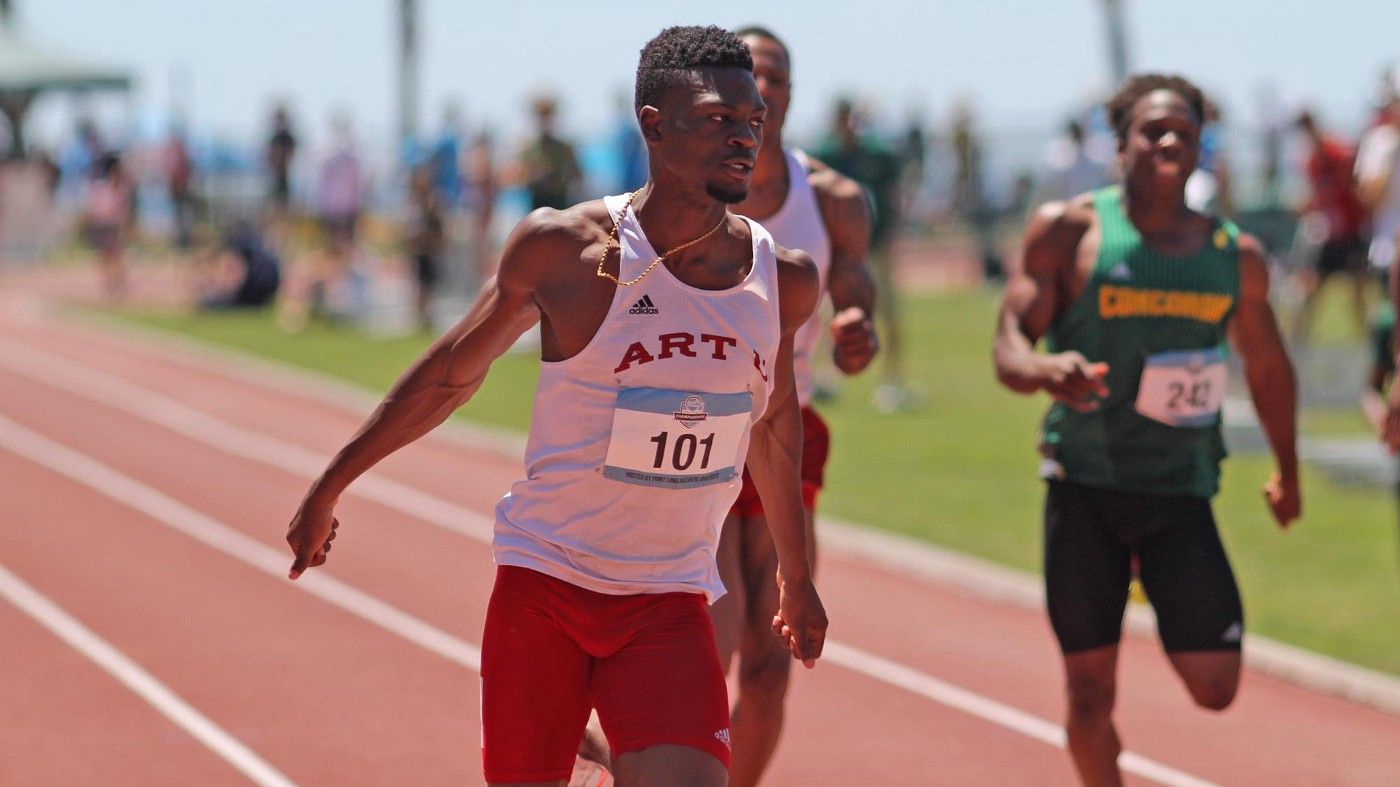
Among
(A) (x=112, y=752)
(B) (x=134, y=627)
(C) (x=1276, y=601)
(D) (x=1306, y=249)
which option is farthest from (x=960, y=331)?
(A) (x=112, y=752)

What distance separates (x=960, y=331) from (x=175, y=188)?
1391cm

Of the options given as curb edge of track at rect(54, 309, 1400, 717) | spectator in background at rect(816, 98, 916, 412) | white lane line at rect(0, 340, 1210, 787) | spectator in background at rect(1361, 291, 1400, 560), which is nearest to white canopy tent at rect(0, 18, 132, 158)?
white lane line at rect(0, 340, 1210, 787)

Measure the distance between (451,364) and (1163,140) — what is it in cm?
241

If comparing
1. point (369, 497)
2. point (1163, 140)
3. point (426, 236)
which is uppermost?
point (1163, 140)

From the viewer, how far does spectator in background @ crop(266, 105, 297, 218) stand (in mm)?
27547

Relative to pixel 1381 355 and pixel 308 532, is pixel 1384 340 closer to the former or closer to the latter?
pixel 1381 355

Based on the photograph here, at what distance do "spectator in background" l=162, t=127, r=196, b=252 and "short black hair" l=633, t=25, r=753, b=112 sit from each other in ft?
87.7

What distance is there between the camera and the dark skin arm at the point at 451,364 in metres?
4.10

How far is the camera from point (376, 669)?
8.49 meters

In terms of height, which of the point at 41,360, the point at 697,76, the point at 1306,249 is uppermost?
the point at 697,76

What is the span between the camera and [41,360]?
20281 millimetres

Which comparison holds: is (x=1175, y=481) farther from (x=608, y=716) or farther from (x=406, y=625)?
(x=406, y=625)

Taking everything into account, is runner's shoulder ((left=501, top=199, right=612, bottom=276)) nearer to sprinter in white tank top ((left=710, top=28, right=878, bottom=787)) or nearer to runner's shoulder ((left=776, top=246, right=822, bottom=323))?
runner's shoulder ((left=776, top=246, right=822, bottom=323))

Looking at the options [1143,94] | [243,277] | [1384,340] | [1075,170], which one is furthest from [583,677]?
[243,277]
